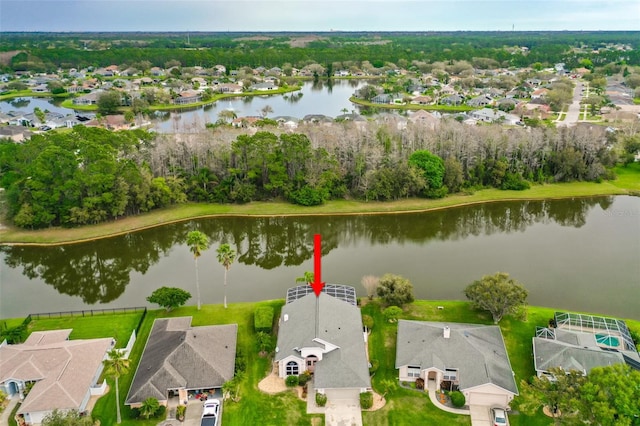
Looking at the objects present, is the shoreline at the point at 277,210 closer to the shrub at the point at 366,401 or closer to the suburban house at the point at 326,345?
the suburban house at the point at 326,345

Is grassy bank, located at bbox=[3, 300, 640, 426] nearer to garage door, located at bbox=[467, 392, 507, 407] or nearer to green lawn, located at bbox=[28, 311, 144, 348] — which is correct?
green lawn, located at bbox=[28, 311, 144, 348]

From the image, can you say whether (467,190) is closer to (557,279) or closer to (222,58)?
(557,279)

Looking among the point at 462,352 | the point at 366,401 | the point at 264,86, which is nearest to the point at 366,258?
the point at 462,352

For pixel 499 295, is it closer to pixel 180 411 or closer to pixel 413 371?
pixel 413 371

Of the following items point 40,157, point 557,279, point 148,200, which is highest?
point 40,157

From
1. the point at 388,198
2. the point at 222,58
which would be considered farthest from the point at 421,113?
the point at 222,58

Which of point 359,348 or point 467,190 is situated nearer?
point 359,348
